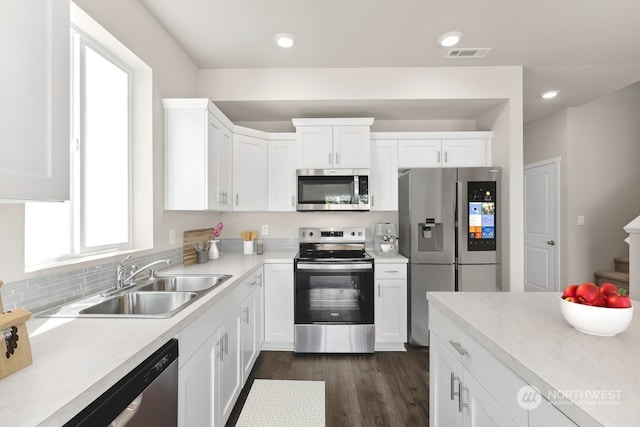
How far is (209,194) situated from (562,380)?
223cm

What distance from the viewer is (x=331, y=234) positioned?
3395mm

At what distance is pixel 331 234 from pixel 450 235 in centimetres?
124

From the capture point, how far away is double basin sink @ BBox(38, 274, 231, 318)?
129cm

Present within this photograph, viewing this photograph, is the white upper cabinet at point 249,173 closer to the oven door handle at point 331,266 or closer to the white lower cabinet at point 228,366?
the oven door handle at point 331,266

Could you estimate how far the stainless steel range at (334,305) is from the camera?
9.04 feet

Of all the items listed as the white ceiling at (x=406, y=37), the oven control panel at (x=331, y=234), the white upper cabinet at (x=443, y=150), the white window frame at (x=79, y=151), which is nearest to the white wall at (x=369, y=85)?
the white ceiling at (x=406, y=37)

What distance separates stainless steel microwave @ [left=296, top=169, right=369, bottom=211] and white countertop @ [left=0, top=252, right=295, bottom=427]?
184 cm

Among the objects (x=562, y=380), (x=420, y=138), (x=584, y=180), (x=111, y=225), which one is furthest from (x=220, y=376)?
(x=584, y=180)

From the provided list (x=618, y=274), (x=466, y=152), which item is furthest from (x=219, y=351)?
(x=618, y=274)

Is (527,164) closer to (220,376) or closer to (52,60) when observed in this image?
(220,376)

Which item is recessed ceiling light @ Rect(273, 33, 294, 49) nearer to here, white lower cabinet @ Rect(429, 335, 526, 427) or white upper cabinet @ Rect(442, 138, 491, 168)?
white upper cabinet @ Rect(442, 138, 491, 168)

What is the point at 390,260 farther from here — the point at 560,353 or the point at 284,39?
the point at 284,39

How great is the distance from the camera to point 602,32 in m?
2.38

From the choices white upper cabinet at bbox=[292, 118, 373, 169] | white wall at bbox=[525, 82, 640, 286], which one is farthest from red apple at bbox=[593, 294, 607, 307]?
white wall at bbox=[525, 82, 640, 286]
